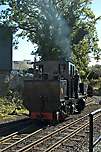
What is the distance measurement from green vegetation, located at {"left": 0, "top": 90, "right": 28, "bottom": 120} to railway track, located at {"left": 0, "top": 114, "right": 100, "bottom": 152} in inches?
268

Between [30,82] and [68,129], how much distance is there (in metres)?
3.27

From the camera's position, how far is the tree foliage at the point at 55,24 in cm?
4328

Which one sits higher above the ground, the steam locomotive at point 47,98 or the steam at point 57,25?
the steam at point 57,25

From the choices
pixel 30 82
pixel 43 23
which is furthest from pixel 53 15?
pixel 30 82

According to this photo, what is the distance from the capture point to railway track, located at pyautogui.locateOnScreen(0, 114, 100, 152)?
1293 centimetres

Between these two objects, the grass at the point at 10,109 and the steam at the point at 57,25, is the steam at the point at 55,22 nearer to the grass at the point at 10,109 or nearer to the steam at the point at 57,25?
the steam at the point at 57,25

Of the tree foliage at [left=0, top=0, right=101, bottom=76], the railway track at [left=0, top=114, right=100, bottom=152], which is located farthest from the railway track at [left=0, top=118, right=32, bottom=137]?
the tree foliage at [left=0, top=0, right=101, bottom=76]

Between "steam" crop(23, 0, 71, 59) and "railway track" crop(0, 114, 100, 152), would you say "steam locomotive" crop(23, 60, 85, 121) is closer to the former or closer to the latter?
"railway track" crop(0, 114, 100, 152)

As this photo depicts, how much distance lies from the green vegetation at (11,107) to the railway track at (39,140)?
22.3 ft

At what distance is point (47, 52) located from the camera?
4384 cm

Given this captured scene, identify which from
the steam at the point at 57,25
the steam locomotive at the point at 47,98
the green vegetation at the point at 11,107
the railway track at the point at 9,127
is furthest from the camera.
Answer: the steam at the point at 57,25

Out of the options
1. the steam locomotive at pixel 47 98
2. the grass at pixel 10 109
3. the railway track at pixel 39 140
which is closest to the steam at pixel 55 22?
the grass at pixel 10 109

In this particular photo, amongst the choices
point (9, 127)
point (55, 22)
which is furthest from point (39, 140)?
point (55, 22)

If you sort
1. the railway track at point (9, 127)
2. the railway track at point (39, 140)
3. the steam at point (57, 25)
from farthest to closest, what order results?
1. the steam at point (57, 25)
2. the railway track at point (9, 127)
3. the railway track at point (39, 140)
